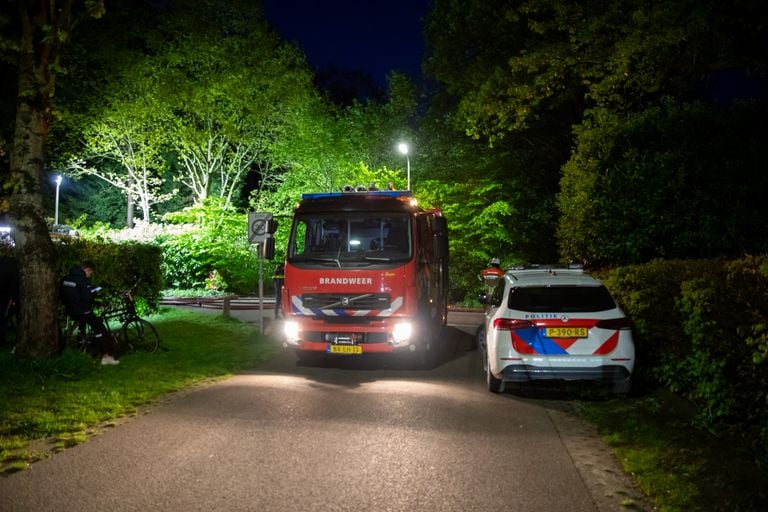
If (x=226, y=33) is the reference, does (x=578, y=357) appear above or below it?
below

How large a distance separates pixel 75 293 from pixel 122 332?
2.20 m

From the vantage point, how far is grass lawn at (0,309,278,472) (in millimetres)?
6672

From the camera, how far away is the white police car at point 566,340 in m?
8.32

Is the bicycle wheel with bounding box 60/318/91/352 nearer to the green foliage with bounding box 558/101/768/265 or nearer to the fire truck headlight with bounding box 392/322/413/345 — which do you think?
the fire truck headlight with bounding box 392/322/413/345

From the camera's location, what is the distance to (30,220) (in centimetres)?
1032

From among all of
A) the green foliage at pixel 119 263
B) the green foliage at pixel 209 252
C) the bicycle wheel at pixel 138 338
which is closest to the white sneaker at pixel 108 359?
the bicycle wheel at pixel 138 338

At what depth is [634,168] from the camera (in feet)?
39.4

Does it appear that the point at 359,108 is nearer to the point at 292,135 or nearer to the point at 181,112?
the point at 292,135

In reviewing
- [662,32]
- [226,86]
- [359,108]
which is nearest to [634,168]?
[662,32]

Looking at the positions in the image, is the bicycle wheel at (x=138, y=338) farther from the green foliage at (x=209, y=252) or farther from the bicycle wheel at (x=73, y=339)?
the green foliage at (x=209, y=252)

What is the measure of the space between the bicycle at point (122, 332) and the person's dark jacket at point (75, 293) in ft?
2.16

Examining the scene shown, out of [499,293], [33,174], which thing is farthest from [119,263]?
[499,293]

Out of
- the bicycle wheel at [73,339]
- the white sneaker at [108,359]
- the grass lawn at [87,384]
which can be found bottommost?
the grass lawn at [87,384]

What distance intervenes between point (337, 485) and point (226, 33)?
101 feet
